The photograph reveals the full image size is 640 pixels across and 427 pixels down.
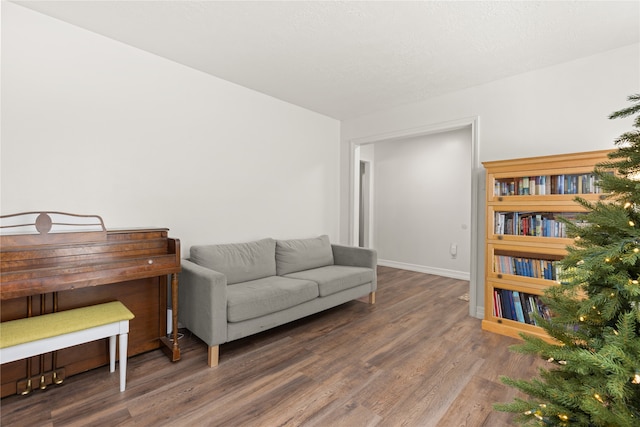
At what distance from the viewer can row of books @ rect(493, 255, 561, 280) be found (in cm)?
271

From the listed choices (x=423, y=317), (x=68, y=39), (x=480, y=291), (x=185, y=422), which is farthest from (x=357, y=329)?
(x=68, y=39)

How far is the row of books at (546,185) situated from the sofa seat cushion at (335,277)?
167cm

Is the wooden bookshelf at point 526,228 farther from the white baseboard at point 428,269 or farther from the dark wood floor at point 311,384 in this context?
the white baseboard at point 428,269

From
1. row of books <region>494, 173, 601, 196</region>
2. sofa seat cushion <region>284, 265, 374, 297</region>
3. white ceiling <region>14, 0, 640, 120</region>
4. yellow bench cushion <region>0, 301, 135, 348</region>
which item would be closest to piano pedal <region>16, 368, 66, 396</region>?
yellow bench cushion <region>0, 301, 135, 348</region>

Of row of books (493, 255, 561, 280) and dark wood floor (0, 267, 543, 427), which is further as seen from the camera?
row of books (493, 255, 561, 280)

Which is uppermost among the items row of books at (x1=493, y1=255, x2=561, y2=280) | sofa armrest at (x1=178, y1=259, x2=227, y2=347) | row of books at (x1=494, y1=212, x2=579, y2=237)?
row of books at (x1=494, y1=212, x2=579, y2=237)

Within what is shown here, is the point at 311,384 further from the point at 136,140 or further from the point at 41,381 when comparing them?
the point at 136,140

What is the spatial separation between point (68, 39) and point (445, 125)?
368 centimetres

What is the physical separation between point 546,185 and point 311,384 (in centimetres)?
268

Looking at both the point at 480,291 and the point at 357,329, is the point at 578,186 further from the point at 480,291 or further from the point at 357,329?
the point at 357,329

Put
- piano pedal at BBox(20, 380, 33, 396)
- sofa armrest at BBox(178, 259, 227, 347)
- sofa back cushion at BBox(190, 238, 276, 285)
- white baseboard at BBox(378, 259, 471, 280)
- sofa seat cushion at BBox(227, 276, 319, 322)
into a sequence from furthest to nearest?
white baseboard at BBox(378, 259, 471, 280) < sofa back cushion at BBox(190, 238, 276, 285) < sofa seat cushion at BBox(227, 276, 319, 322) < sofa armrest at BBox(178, 259, 227, 347) < piano pedal at BBox(20, 380, 33, 396)

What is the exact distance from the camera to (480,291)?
10.9 feet

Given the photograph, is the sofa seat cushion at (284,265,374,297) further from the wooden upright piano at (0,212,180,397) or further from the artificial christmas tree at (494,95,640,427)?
the artificial christmas tree at (494,95,640,427)

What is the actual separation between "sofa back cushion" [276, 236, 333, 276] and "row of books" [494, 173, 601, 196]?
206 cm
